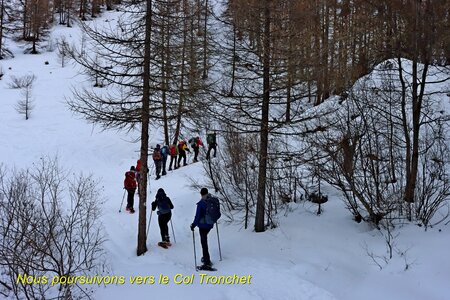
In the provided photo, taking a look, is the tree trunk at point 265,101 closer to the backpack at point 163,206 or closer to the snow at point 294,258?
the snow at point 294,258

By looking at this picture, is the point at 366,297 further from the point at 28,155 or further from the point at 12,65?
the point at 12,65

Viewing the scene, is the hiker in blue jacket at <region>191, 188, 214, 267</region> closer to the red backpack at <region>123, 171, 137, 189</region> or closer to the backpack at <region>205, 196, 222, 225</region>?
the backpack at <region>205, 196, 222, 225</region>

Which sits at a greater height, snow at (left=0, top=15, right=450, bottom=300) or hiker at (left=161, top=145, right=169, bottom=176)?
hiker at (left=161, top=145, right=169, bottom=176)

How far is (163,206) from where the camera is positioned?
1034cm

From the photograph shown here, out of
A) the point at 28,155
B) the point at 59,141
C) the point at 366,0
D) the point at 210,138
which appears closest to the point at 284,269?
the point at 366,0

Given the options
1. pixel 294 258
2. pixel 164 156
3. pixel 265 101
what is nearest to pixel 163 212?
pixel 294 258

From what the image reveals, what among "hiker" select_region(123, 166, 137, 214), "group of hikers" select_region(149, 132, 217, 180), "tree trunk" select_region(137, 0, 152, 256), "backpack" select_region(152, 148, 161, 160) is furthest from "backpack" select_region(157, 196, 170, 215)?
"backpack" select_region(152, 148, 161, 160)

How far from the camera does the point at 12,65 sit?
3897cm

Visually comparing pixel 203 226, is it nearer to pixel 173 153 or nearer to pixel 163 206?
pixel 163 206

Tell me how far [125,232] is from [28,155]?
1374 cm

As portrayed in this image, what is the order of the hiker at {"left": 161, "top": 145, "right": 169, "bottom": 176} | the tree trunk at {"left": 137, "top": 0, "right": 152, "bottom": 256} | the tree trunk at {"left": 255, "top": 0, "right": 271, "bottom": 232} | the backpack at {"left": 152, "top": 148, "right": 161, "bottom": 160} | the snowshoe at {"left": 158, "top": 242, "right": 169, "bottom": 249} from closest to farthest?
the tree trunk at {"left": 137, "top": 0, "right": 152, "bottom": 256}, the tree trunk at {"left": 255, "top": 0, "right": 271, "bottom": 232}, the snowshoe at {"left": 158, "top": 242, "right": 169, "bottom": 249}, the backpack at {"left": 152, "top": 148, "right": 161, "bottom": 160}, the hiker at {"left": 161, "top": 145, "right": 169, "bottom": 176}

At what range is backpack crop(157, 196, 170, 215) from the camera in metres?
10.3

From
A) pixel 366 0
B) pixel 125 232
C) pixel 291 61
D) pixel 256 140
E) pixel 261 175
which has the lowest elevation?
pixel 125 232

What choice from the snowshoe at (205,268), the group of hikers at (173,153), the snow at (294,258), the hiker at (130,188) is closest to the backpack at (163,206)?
the snow at (294,258)
